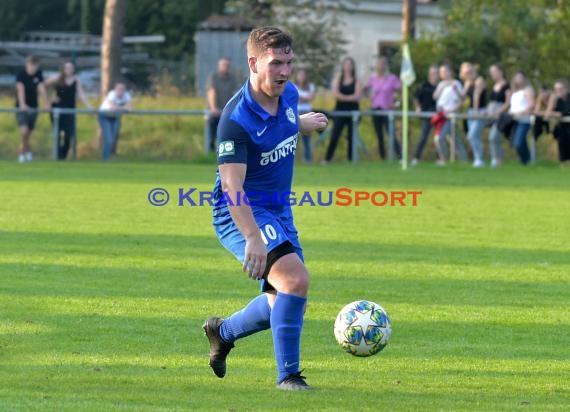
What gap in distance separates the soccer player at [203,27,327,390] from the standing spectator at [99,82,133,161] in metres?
20.6

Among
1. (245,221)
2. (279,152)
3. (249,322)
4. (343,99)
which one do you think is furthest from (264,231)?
(343,99)

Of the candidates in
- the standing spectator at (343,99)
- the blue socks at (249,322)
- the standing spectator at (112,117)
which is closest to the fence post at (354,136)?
the standing spectator at (343,99)

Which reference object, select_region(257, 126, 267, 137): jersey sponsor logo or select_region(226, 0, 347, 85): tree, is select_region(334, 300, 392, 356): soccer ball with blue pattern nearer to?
select_region(257, 126, 267, 137): jersey sponsor logo

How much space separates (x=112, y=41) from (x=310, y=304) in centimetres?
2405

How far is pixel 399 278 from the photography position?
11750mm

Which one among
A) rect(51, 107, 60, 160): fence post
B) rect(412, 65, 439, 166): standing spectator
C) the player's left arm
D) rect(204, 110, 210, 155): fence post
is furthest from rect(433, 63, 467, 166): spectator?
the player's left arm

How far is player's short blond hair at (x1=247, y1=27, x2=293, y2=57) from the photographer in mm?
6867

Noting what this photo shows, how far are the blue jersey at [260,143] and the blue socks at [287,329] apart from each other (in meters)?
0.54

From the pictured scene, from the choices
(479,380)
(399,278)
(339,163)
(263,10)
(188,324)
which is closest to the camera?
(479,380)

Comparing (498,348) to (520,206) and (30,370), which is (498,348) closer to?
(30,370)

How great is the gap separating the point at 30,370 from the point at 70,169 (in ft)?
60.0

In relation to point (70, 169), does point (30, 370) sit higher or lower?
higher

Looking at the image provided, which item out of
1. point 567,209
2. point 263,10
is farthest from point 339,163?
point 263,10

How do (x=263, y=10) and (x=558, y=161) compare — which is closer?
(x=558, y=161)
